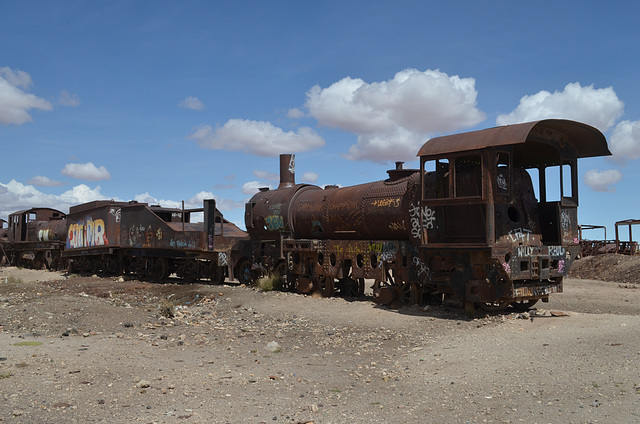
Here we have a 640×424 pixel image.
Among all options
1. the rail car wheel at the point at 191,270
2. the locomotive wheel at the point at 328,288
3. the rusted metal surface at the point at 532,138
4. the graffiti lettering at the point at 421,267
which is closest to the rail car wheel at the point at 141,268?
the rail car wheel at the point at 191,270

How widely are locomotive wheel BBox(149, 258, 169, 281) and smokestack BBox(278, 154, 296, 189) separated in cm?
654

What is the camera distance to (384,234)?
12.9m

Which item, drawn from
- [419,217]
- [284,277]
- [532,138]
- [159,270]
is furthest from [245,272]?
[532,138]

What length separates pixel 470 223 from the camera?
36.3 ft

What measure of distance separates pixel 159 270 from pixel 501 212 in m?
14.5

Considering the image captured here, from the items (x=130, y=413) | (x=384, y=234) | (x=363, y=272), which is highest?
(x=384, y=234)

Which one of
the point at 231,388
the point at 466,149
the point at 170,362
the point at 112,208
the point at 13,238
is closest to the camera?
the point at 231,388

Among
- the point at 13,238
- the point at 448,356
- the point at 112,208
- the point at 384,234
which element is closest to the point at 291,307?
the point at 384,234

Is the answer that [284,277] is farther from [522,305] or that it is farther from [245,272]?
[522,305]

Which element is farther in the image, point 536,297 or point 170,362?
point 536,297

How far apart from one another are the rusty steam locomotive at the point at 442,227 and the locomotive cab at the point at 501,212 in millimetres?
21

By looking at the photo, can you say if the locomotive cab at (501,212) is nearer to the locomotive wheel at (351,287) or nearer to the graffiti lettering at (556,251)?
the graffiti lettering at (556,251)

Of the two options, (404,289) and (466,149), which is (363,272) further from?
(466,149)

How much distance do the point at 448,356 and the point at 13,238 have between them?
3281 cm
